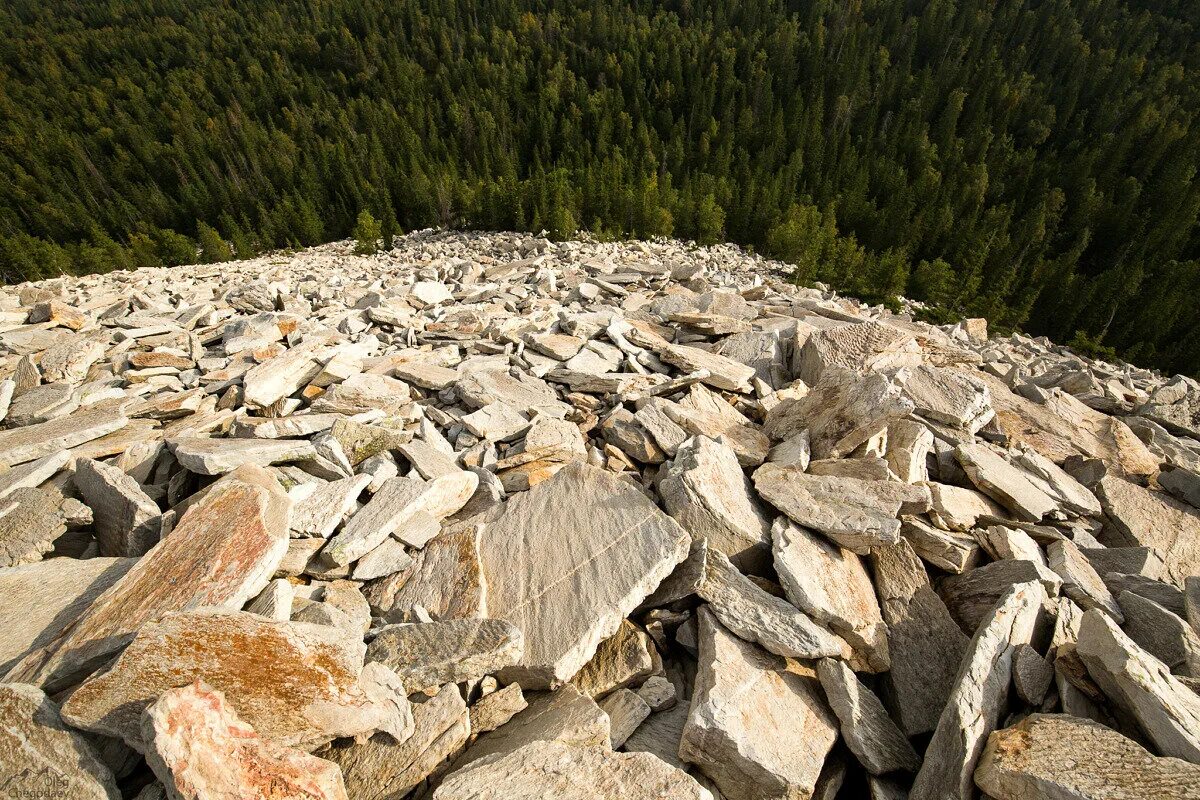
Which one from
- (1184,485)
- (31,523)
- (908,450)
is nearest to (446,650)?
(31,523)

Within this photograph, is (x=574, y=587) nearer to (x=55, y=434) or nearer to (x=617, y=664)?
(x=617, y=664)

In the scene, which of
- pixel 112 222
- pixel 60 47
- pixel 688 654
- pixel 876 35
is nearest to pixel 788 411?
pixel 688 654

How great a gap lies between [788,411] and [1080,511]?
12.1 feet

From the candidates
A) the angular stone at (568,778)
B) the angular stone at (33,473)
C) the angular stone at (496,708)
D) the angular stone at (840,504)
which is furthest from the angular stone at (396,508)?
the angular stone at (840,504)

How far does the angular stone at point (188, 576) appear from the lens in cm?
284

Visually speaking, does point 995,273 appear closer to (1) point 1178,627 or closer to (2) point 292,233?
(1) point 1178,627

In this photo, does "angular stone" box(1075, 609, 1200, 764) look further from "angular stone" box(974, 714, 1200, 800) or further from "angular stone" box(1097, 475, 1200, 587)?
"angular stone" box(1097, 475, 1200, 587)

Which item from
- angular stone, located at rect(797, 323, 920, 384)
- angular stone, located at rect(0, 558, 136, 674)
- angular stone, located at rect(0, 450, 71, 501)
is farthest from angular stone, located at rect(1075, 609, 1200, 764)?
angular stone, located at rect(0, 450, 71, 501)

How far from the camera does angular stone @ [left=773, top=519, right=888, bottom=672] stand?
3.72 meters

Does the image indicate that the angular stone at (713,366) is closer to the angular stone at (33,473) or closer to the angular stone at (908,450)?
the angular stone at (908,450)

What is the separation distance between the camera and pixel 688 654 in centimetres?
397

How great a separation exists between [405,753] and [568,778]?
1.04 meters

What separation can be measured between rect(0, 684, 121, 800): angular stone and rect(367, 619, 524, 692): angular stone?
129 centimetres

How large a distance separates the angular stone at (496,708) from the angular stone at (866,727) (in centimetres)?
220
